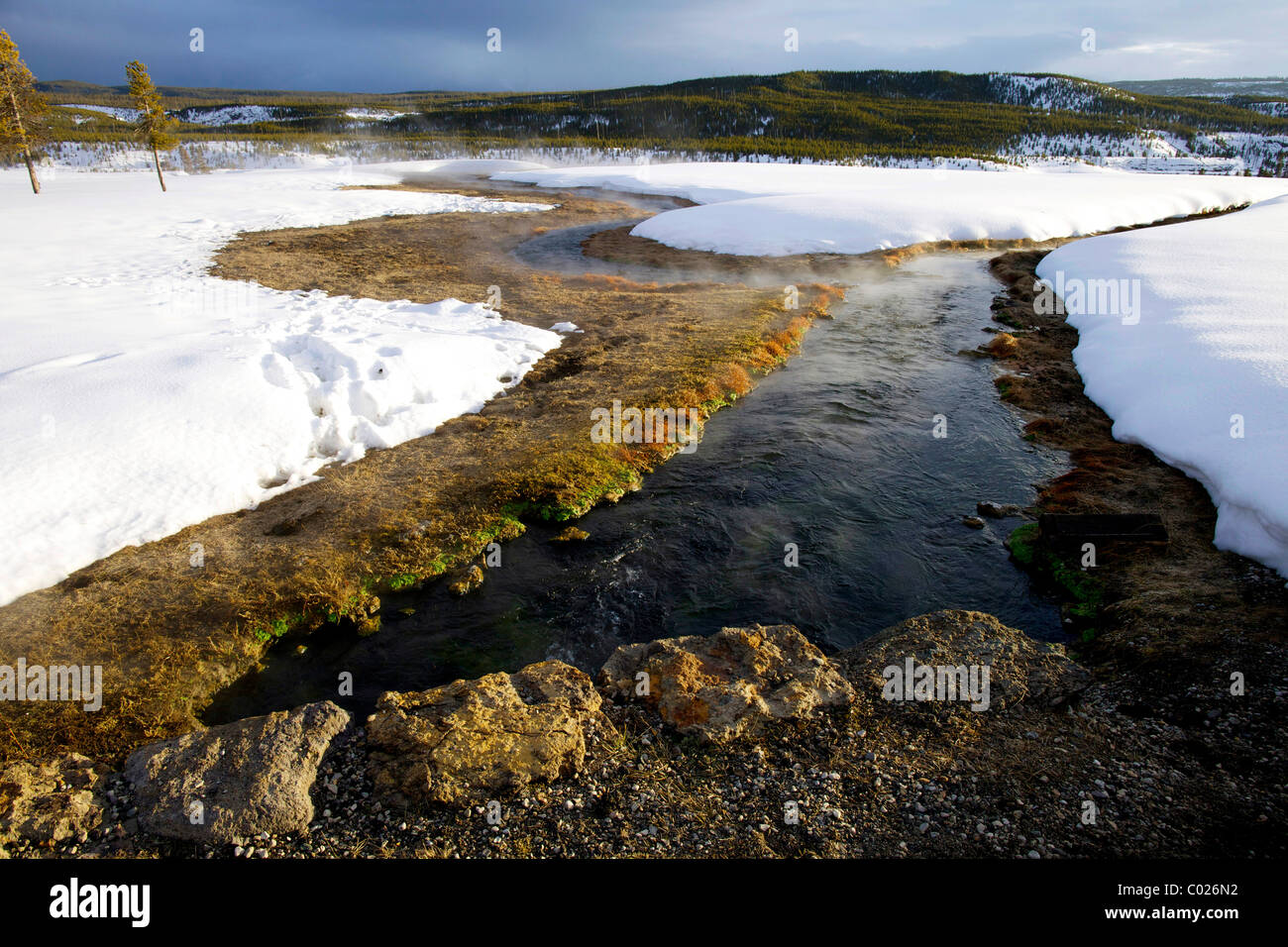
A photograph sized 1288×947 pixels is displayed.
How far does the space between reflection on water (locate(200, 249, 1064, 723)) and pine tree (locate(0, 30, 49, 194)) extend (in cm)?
5484

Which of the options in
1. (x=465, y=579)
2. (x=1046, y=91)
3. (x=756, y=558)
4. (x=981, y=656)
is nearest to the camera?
(x=981, y=656)

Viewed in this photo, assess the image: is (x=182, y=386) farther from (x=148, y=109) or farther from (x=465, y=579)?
(x=148, y=109)

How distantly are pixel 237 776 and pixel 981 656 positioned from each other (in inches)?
318

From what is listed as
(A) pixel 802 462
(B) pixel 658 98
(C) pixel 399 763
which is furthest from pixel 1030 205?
(B) pixel 658 98

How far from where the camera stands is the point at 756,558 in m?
10.4

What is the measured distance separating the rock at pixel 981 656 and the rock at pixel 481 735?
3339 mm

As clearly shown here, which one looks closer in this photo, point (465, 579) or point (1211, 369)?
point (465, 579)

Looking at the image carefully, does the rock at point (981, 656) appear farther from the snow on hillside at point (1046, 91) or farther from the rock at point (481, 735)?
the snow on hillside at point (1046, 91)

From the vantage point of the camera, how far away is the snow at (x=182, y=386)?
34.0 feet

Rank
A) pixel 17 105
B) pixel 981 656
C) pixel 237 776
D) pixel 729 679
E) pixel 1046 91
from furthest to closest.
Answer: pixel 1046 91
pixel 17 105
pixel 981 656
pixel 729 679
pixel 237 776

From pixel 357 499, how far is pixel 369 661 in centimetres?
380

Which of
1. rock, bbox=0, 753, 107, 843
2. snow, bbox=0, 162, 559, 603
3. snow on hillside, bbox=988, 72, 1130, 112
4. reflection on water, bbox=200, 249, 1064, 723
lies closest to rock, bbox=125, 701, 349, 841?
rock, bbox=0, 753, 107, 843

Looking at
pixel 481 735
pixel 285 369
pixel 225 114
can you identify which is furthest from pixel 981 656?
pixel 225 114

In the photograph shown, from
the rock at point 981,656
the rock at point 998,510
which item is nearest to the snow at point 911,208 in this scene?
the rock at point 998,510
